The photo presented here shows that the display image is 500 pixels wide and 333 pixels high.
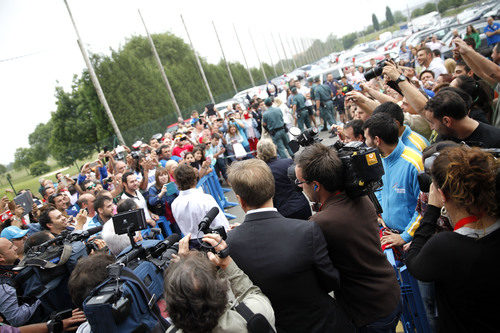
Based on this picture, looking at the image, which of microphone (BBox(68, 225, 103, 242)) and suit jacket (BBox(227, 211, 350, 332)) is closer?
suit jacket (BBox(227, 211, 350, 332))

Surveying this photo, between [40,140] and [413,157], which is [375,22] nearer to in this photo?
[40,140]

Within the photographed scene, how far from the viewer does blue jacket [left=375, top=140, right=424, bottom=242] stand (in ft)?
9.15

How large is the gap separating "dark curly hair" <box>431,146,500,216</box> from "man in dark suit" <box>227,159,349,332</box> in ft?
2.44

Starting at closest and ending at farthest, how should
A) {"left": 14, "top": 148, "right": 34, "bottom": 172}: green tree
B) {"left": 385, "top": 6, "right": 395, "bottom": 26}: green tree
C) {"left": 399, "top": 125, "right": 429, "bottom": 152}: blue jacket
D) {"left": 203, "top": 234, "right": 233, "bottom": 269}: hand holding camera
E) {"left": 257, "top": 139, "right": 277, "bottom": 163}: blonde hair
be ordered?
{"left": 203, "top": 234, "right": 233, "bottom": 269}: hand holding camera < {"left": 399, "top": 125, "right": 429, "bottom": 152}: blue jacket < {"left": 257, "top": 139, "right": 277, "bottom": 163}: blonde hair < {"left": 14, "top": 148, "right": 34, "bottom": 172}: green tree < {"left": 385, "top": 6, "right": 395, "bottom": 26}: green tree

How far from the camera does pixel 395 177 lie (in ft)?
9.47

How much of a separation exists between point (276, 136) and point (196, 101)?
29.9 meters

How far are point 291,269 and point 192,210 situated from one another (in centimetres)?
217

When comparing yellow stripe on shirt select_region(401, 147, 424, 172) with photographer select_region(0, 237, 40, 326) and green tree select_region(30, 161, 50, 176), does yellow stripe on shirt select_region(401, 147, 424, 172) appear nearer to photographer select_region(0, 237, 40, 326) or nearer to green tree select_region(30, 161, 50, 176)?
Result: photographer select_region(0, 237, 40, 326)

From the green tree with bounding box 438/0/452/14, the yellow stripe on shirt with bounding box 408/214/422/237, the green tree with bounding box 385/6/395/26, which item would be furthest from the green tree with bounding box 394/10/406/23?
the yellow stripe on shirt with bounding box 408/214/422/237

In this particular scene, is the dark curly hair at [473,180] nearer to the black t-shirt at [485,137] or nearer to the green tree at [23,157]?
the black t-shirt at [485,137]

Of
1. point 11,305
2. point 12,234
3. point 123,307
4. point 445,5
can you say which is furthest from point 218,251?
point 445,5

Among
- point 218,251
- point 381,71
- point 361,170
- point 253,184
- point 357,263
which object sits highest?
point 381,71

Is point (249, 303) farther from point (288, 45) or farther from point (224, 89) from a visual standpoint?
point (288, 45)

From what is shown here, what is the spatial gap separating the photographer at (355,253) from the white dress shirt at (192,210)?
6.18 feet
